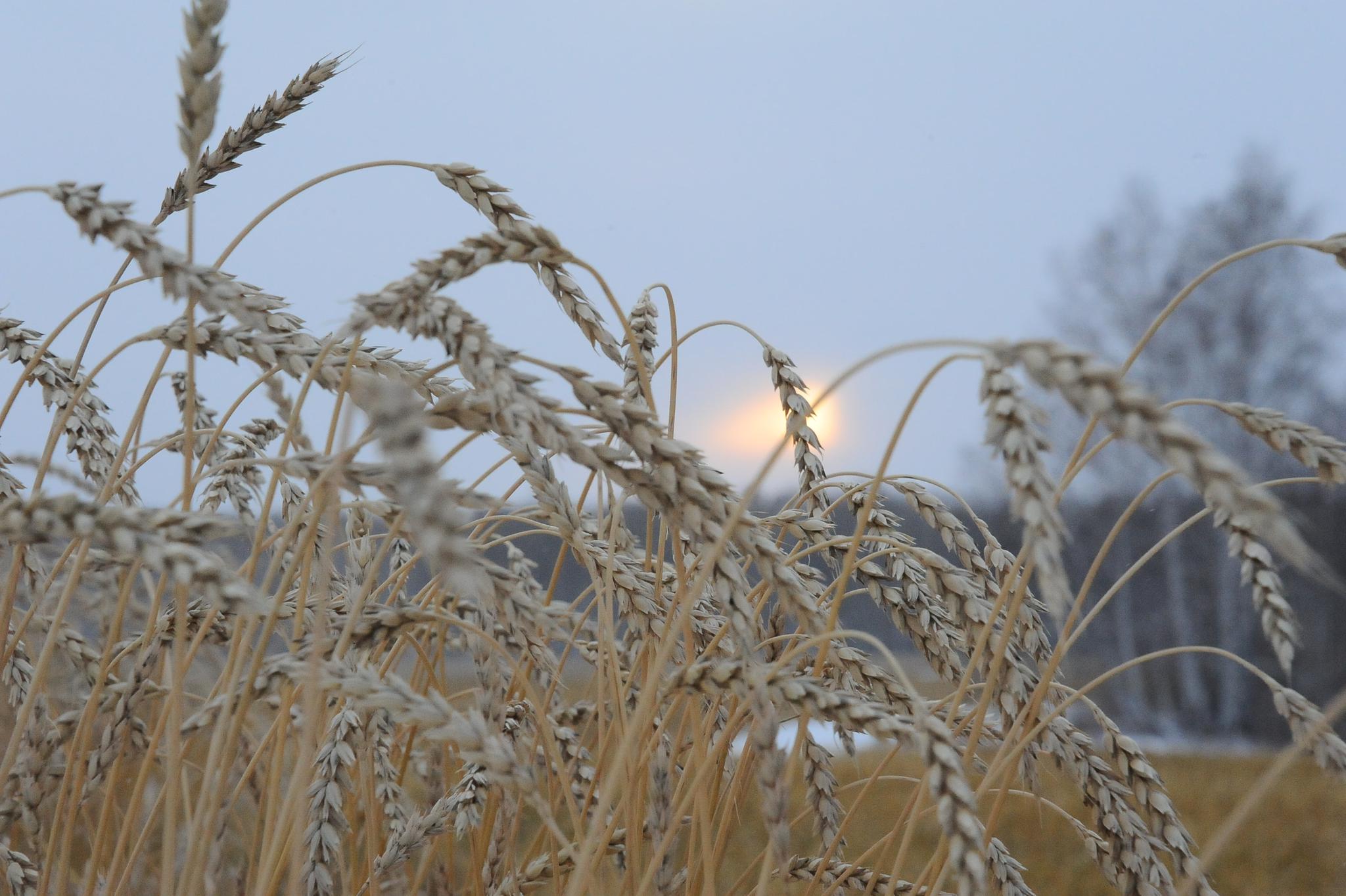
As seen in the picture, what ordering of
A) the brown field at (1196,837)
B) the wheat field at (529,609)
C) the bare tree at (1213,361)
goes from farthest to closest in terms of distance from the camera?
1. the bare tree at (1213,361)
2. the brown field at (1196,837)
3. the wheat field at (529,609)

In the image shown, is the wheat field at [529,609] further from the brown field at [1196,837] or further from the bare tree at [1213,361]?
the bare tree at [1213,361]

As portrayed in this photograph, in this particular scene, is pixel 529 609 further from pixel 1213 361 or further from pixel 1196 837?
pixel 1213 361

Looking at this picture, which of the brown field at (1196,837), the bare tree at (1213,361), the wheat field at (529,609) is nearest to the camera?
the wheat field at (529,609)

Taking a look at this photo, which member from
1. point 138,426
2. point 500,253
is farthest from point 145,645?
point 500,253

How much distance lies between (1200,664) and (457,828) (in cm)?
1238

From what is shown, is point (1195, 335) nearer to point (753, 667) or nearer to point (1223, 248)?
point (1223, 248)

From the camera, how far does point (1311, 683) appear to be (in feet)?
34.0

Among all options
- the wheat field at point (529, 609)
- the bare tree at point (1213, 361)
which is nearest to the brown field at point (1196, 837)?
the wheat field at point (529, 609)

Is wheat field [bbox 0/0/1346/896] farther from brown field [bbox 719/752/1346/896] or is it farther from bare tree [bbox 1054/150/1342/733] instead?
bare tree [bbox 1054/150/1342/733]

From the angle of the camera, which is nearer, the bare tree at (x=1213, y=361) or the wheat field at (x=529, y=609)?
the wheat field at (x=529, y=609)

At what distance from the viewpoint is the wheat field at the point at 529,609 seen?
1.91 ft

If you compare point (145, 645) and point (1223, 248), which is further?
point (1223, 248)

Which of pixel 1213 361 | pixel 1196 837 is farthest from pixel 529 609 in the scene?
pixel 1213 361

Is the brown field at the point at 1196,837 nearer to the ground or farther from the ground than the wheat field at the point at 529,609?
nearer to the ground
